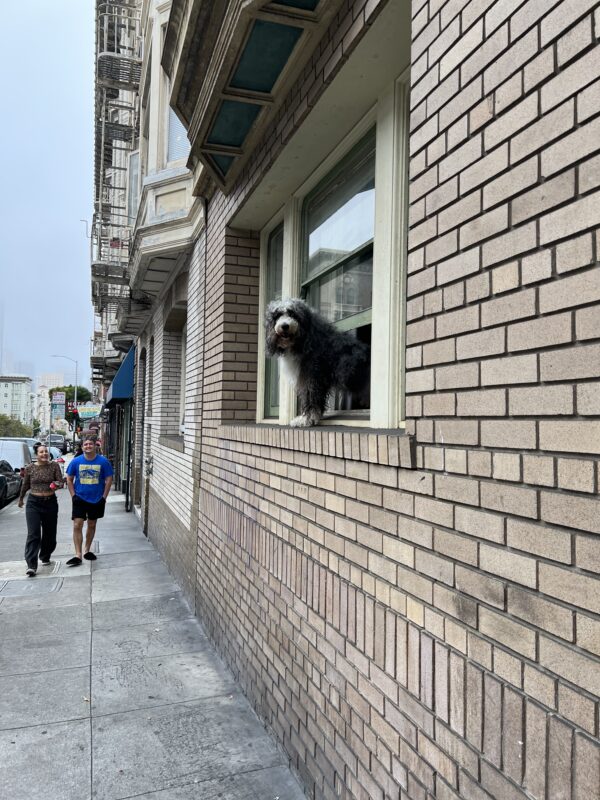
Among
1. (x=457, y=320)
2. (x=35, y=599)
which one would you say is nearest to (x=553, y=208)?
(x=457, y=320)

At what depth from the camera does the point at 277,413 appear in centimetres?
474

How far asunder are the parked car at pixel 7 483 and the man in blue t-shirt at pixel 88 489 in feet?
23.4

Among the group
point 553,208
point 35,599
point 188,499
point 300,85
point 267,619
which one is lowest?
point 35,599

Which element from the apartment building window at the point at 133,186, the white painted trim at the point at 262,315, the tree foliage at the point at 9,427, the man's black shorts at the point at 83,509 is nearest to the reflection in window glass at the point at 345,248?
the white painted trim at the point at 262,315

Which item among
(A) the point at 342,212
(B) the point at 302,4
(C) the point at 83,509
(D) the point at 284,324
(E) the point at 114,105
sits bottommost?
(C) the point at 83,509

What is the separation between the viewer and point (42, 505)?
7.94 metres

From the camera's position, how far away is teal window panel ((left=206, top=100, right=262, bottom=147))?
12.7 ft

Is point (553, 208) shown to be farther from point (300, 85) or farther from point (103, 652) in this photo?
point (103, 652)

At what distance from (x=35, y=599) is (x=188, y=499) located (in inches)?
82.8

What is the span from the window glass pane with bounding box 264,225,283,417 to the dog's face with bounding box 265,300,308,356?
1201 millimetres

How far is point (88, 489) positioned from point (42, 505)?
685 mm

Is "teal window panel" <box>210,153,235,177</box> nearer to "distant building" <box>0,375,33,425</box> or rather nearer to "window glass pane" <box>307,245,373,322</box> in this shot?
"window glass pane" <box>307,245,373,322</box>

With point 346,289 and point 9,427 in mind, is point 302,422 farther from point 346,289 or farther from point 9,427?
point 9,427

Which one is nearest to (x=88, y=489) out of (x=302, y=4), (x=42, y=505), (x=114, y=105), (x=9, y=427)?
(x=42, y=505)
